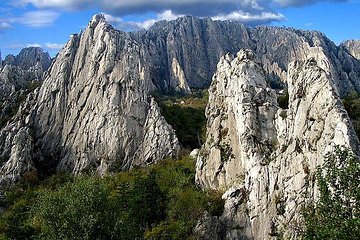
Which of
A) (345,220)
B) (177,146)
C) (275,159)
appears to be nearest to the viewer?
(345,220)

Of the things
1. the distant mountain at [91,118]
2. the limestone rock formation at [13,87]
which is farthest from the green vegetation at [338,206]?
the limestone rock formation at [13,87]

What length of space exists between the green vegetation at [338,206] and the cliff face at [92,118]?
55.2 m

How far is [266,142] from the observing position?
45469mm

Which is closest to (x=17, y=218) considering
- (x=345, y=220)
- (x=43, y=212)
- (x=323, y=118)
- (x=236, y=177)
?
(x=43, y=212)

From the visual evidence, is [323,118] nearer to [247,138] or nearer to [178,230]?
[247,138]

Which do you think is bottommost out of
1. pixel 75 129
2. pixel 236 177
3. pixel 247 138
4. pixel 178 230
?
pixel 178 230

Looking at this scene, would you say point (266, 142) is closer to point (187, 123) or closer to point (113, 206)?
point (113, 206)

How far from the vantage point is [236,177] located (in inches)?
1870

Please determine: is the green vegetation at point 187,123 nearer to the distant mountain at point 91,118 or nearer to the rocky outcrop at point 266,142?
the distant mountain at point 91,118

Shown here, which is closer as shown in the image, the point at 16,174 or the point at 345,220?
the point at 345,220

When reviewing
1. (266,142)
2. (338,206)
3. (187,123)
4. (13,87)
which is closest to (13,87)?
(13,87)

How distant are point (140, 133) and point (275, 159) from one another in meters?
43.1

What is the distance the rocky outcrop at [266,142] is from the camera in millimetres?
34375

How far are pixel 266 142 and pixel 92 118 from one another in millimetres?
46211
